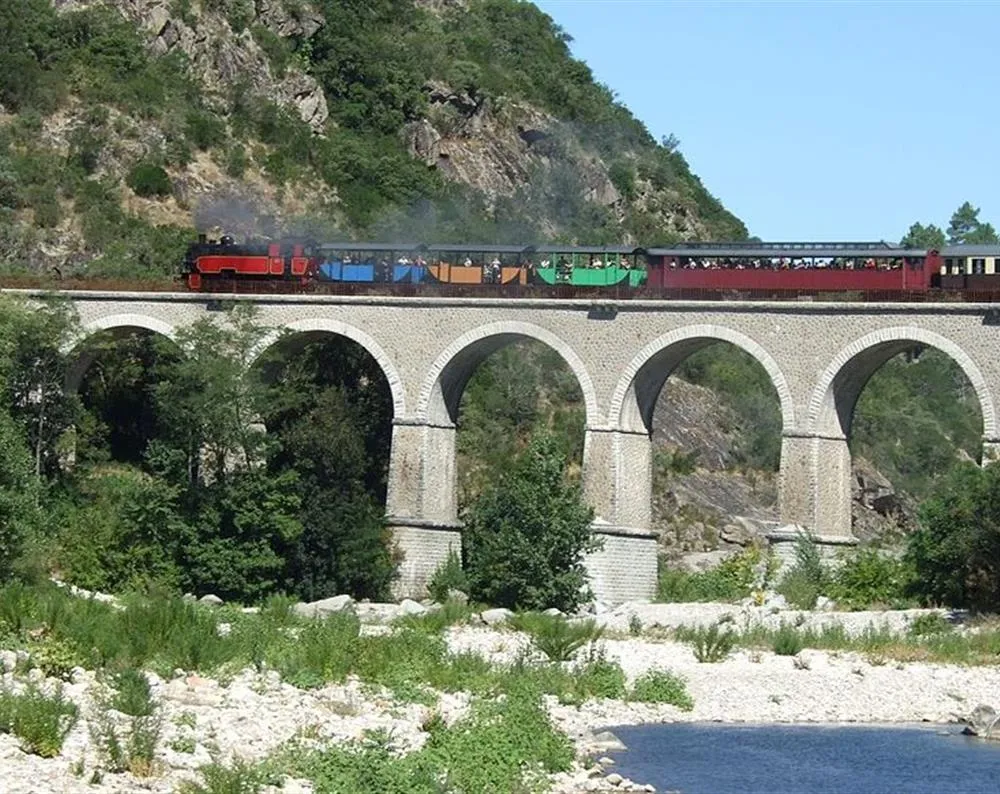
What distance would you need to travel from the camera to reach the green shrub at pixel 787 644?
4319cm

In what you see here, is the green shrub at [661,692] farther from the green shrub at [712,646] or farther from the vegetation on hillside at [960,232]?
the vegetation on hillside at [960,232]

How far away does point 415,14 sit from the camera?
111m

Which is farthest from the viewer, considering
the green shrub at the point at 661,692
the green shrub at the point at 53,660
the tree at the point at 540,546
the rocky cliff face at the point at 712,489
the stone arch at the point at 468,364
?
the rocky cliff face at the point at 712,489

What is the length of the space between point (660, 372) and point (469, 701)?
2648 centimetres

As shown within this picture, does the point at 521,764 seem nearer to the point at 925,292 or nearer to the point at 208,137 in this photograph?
the point at 925,292

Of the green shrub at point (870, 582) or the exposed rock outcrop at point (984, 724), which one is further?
the green shrub at point (870, 582)

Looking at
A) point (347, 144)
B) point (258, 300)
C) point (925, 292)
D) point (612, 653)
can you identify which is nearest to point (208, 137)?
point (347, 144)

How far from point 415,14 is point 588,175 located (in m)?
14.2

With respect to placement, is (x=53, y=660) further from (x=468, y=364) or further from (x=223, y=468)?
(x=468, y=364)

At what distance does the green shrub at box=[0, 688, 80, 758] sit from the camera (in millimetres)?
26375

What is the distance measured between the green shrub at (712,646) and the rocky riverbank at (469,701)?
0.19 metres

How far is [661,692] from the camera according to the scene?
37406 mm

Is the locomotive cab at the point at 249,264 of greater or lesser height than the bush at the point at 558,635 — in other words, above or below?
above

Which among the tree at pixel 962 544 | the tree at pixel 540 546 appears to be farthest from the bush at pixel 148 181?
the tree at pixel 962 544
